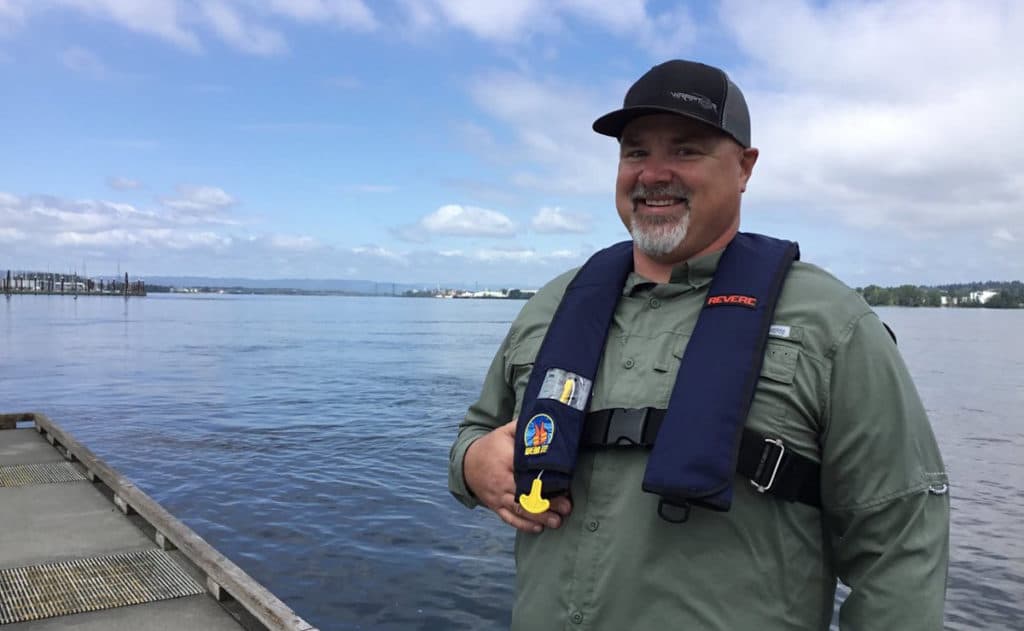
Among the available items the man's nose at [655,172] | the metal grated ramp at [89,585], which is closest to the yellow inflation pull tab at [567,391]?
the man's nose at [655,172]

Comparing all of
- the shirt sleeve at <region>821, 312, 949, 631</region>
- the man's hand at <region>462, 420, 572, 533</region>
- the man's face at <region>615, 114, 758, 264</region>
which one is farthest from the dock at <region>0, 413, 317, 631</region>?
the shirt sleeve at <region>821, 312, 949, 631</region>

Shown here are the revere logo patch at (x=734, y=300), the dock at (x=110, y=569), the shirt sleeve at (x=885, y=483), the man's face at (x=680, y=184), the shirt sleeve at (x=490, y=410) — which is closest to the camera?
the shirt sleeve at (x=885, y=483)

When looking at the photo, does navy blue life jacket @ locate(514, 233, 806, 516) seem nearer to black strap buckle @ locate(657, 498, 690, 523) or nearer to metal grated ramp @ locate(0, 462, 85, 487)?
black strap buckle @ locate(657, 498, 690, 523)

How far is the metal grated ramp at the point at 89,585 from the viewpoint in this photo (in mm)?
5332

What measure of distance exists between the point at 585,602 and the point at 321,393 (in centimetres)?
2472

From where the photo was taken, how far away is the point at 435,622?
8102 mm

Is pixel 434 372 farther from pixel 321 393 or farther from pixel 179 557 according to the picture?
pixel 179 557

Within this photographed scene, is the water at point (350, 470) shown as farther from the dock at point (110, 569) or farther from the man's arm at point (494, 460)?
the man's arm at point (494, 460)

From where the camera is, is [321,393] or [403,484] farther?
[321,393]

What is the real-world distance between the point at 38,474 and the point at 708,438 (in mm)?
10131

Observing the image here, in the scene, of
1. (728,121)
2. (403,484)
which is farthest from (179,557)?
(403,484)

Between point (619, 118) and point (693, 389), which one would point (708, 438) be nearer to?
point (693, 389)

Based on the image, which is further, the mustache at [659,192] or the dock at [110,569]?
the dock at [110,569]

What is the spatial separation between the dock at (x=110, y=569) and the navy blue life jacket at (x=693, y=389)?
3370 millimetres
